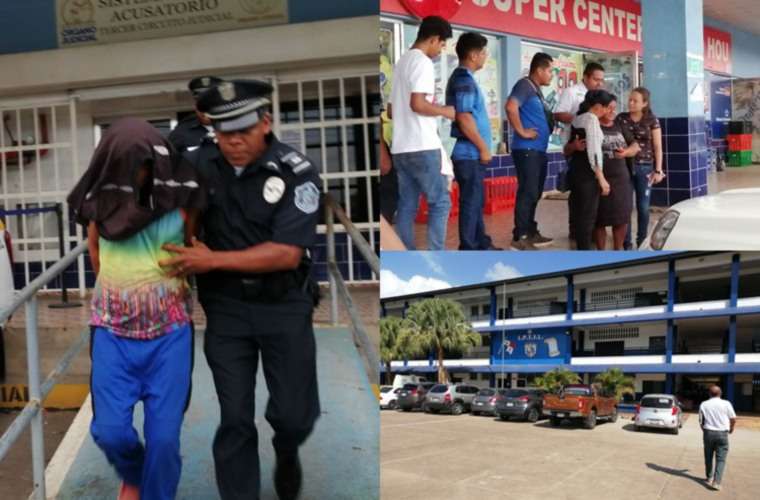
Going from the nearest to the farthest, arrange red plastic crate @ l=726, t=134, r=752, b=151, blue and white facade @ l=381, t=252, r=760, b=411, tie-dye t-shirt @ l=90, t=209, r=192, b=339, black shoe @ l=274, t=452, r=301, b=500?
blue and white facade @ l=381, t=252, r=760, b=411 → tie-dye t-shirt @ l=90, t=209, r=192, b=339 → red plastic crate @ l=726, t=134, r=752, b=151 → black shoe @ l=274, t=452, r=301, b=500

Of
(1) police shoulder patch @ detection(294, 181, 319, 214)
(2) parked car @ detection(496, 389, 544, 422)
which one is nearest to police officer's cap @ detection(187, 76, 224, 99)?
(1) police shoulder patch @ detection(294, 181, 319, 214)

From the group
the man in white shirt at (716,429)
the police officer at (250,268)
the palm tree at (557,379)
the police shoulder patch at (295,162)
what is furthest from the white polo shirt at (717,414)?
the police shoulder patch at (295,162)

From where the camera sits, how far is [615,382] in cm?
210

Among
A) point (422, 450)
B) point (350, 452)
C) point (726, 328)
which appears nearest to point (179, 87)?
point (350, 452)

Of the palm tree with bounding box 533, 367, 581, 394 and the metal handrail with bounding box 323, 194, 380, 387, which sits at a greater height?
the metal handrail with bounding box 323, 194, 380, 387

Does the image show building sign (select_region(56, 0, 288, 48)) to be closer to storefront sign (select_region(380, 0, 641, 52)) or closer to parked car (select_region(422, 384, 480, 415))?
storefront sign (select_region(380, 0, 641, 52))

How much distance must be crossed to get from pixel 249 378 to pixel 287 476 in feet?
1.20

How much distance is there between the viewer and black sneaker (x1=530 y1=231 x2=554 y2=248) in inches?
84.4

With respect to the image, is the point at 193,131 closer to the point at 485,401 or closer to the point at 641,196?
the point at 485,401

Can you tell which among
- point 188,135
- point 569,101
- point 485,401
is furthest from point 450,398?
point 188,135

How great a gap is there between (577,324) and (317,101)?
1.36 metres

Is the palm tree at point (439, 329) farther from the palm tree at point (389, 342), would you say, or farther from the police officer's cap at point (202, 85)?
the police officer's cap at point (202, 85)

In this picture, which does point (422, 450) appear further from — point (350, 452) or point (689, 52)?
point (689, 52)

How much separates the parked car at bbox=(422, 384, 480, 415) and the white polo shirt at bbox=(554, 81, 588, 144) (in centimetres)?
63
